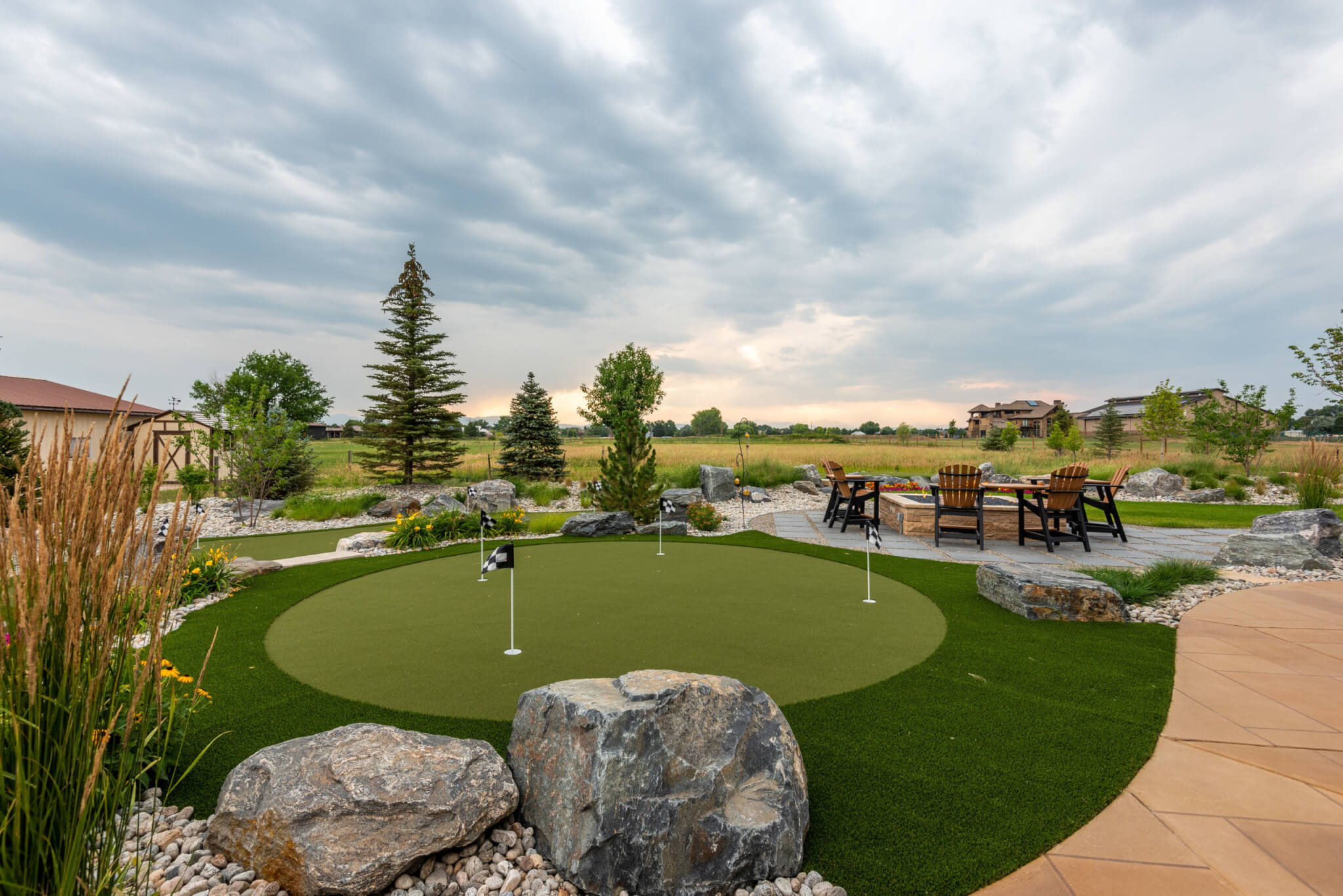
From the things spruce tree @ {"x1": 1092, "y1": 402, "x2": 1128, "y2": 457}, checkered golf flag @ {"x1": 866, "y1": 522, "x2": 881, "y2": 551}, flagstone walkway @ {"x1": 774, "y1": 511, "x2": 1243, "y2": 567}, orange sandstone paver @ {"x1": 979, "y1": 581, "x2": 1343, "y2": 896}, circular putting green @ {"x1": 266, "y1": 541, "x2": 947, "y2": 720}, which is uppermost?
spruce tree @ {"x1": 1092, "y1": 402, "x2": 1128, "y2": 457}

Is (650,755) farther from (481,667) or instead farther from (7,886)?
(481,667)

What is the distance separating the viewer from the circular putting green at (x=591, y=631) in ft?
11.0

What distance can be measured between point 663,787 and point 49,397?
→ 27.4 meters

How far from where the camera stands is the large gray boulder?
528 inches

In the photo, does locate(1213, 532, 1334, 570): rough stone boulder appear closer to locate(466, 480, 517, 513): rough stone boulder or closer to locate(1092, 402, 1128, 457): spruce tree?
locate(466, 480, 517, 513): rough stone boulder

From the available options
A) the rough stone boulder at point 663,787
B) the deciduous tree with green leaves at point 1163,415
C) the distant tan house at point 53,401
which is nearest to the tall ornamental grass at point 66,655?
the rough stone boulder at point 663,787

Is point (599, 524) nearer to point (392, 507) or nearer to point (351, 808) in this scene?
point (392, 507)

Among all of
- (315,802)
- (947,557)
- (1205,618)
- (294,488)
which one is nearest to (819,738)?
(315,802)

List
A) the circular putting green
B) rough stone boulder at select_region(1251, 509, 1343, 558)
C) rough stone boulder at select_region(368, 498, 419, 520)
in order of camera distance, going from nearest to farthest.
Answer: the circular putting green → rough stone boulder at select_region(1251, 509, 1343, 558) → rough stone boulder at select_region(368, 498, 419, 520)

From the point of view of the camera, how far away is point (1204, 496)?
12.9m

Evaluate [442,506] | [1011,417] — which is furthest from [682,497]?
[1011,417]

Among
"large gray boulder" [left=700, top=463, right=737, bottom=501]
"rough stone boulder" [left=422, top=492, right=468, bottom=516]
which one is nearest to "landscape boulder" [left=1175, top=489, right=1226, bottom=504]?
"large gray boulder" [left=700, top=463, right=737, bottom=501]

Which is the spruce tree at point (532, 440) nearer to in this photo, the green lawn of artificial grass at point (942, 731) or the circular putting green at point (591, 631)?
the circular putting green at point (591, 631)

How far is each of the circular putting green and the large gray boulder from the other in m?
6.95
